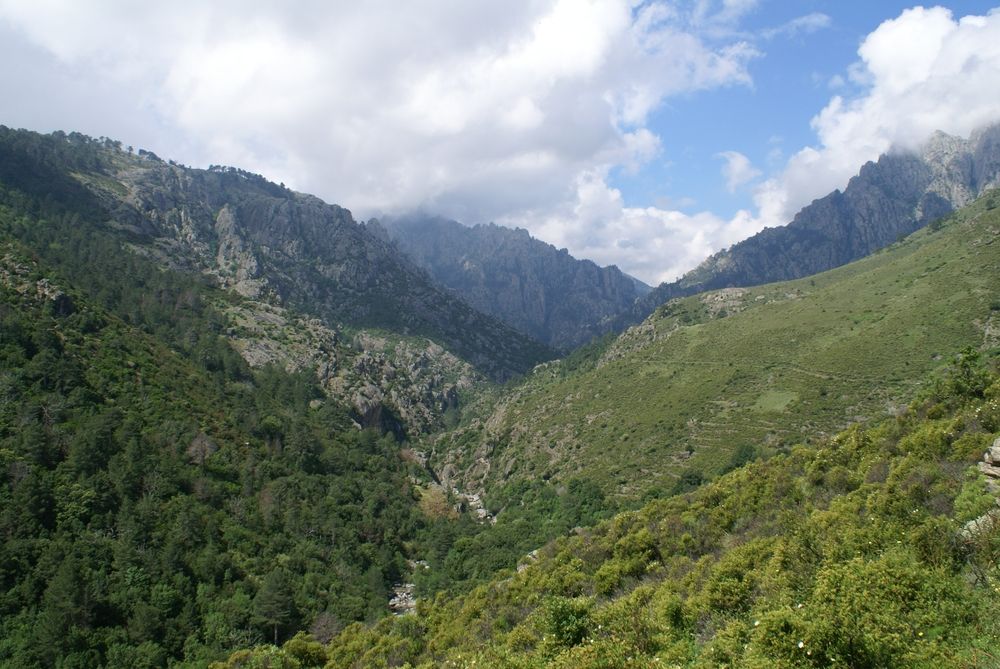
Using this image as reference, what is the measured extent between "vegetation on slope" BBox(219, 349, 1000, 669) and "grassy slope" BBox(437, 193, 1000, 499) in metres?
45.2

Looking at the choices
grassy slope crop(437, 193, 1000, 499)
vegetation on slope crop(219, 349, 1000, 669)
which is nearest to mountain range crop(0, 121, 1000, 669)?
vegetation on slope crop(219, 349, 1000, 669)

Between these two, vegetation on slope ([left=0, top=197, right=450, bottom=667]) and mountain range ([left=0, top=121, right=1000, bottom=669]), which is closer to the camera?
mountain range ([left=0, top=121, right=1000, bottom=669])

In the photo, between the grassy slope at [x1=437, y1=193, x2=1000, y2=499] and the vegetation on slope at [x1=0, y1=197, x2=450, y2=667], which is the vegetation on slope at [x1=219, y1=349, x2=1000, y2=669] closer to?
the vegetation on slope at [x1=0, y1=197, x2=450, y2=667]

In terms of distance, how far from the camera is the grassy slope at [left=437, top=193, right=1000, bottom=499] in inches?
3755

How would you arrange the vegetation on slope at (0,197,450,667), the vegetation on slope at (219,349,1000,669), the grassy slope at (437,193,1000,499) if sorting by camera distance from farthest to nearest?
1. the grassy slope at (437,193,1000,499)
2. the vegetation on slope at (0,197,450,667)
3. the vegetation on slope at (219,349,1000,669)

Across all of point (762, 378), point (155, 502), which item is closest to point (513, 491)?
point (762, 378)

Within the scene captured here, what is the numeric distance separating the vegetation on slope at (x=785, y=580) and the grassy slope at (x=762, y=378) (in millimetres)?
45152

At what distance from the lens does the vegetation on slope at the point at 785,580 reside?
1559cm

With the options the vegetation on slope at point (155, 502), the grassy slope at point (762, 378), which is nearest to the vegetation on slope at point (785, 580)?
the vegetation on slope at point (155, 502)

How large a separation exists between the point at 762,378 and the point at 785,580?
98.4 metres

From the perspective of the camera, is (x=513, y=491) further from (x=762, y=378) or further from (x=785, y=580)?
(x=785, y=580)

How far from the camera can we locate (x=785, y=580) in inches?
899

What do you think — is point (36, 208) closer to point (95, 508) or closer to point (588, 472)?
point (95, 508)

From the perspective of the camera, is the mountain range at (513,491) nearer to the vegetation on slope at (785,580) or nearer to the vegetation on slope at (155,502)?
the vegetation on slope at (785,580)
